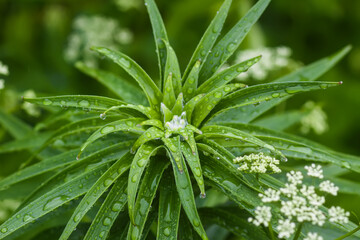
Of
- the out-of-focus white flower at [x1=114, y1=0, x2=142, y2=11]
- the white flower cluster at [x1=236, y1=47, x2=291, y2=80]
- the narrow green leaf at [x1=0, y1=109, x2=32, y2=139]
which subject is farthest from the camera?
the out-of-focus white flower at [x1=114, y1=0, x2=142, y2=11]

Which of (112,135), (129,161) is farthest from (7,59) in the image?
(129,161)

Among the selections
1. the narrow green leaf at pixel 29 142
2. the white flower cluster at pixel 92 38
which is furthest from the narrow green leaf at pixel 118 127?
the white flower cluster at pixel 92 38

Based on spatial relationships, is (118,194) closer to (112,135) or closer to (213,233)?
(112,135)

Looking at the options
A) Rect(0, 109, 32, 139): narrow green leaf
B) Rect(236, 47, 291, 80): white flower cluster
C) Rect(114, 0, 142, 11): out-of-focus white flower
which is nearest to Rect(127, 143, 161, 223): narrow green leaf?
Rect(0, 109, 32, 139): narrow green leaf

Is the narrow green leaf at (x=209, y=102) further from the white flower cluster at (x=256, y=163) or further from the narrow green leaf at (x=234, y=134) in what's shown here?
the white flower cluster at (x=256, y=163)

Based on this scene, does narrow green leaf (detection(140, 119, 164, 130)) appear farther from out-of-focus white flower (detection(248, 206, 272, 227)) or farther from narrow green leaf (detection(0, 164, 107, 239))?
out-of-focus white flower (detection(248, 206, 272, 227))
